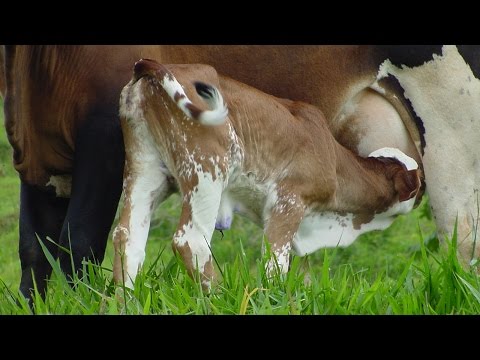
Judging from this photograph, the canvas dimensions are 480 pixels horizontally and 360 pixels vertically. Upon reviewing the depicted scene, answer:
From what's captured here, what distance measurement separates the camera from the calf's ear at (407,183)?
6.54 m

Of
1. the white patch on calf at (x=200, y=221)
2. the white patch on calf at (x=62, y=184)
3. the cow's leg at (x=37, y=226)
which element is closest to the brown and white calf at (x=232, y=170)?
the white patch on calf at (x=200, y=221)

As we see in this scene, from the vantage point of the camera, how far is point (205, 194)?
5.48 metres

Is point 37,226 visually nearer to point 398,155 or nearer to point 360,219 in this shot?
point 360,219

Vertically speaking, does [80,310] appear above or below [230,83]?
below

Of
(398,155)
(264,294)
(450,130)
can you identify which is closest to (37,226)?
(264,294)

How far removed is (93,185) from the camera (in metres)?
5.75

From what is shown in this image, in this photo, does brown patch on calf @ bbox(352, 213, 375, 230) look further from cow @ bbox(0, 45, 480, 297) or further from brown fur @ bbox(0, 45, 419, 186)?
brown fur @ bbox(0, 45, 419, 186)

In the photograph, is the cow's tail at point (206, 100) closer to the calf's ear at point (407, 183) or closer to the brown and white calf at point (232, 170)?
the brown and white calf at point (232, 170)

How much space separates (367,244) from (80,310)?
193 inches

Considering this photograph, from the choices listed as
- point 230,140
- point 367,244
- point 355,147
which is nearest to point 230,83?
point 230,140

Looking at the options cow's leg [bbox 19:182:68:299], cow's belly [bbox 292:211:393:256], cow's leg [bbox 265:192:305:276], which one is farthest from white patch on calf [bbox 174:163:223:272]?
cow's leg [bbox 19:182:68:299]

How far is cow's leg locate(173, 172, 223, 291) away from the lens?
5.43 metres
